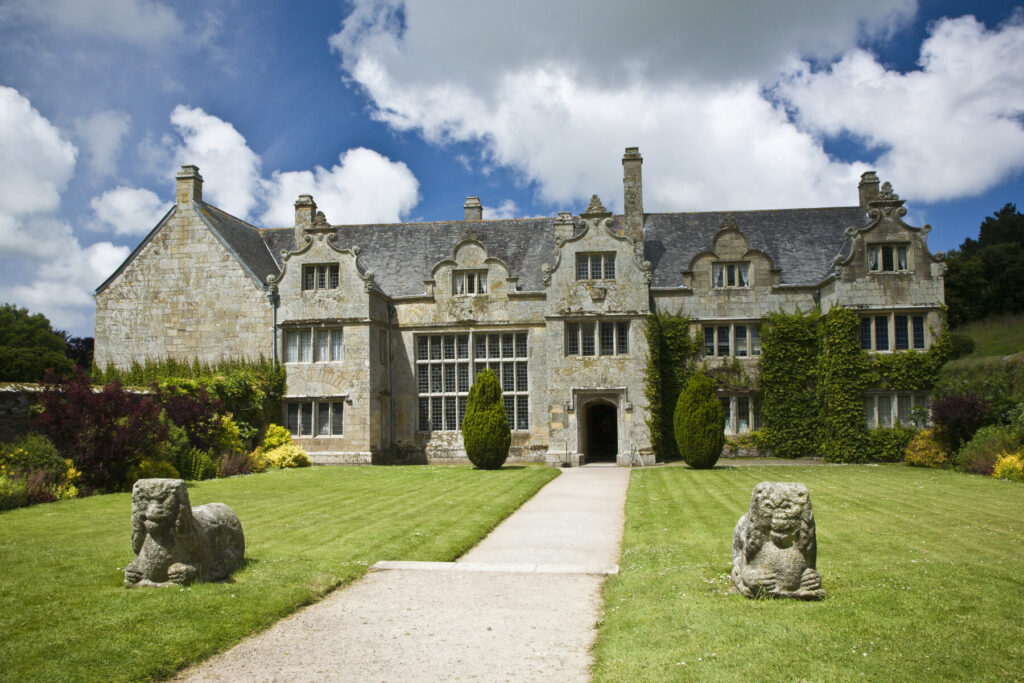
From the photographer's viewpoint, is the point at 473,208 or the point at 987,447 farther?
the point at 473,208

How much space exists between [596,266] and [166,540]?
20276mm

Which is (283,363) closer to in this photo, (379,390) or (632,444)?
(379,390)

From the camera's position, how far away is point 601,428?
1216 inches

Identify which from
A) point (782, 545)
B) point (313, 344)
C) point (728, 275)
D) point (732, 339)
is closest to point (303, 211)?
point (313, 344)

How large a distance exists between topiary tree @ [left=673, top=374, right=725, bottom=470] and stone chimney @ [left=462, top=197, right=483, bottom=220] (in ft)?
42.5

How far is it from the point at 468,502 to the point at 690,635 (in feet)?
29.5

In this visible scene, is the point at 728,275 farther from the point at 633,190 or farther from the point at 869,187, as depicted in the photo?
the point at 869,187

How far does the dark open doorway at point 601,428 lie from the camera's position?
30.3m

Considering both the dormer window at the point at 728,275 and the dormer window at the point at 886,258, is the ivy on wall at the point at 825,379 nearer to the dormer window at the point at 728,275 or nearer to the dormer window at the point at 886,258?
the dormer window at the point at 728,275

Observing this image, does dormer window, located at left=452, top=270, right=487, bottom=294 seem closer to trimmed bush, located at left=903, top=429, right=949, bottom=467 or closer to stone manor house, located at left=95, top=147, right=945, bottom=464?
stone manor house, located at left=95, top=147, right=945, bottom=464

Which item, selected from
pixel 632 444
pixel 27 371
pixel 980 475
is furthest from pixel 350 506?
pixel 27 371

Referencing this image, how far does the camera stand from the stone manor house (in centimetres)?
2553

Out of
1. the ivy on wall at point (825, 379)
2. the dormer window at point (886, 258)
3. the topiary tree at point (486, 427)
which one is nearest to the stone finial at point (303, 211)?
the topiary tree at point (486, 427)

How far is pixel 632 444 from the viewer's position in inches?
1001
